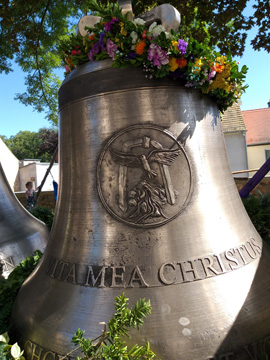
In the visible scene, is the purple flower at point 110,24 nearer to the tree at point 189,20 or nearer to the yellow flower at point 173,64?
the yellow flower at point 173,64

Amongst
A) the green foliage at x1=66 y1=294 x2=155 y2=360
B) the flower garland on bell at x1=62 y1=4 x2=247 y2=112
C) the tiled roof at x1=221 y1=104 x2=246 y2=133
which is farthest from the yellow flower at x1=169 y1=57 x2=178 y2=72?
the tiled roof at x1=221 y1=104 x2=246 y2=133

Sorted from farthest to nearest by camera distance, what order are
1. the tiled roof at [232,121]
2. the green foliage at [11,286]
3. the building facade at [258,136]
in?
1. the building facade at [258,136]
2. the tiled roof at [232,121]
3. the green foliage at [11,286]

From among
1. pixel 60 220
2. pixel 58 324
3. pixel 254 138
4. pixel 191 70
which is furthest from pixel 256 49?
pixel 254 138

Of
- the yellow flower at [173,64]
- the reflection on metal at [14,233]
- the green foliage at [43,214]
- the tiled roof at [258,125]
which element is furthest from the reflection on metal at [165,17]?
the tiled roof at [258,125]

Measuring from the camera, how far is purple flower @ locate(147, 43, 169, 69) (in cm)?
137

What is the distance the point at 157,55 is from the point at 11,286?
1.52m

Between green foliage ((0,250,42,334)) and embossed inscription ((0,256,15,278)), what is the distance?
149 millimetres

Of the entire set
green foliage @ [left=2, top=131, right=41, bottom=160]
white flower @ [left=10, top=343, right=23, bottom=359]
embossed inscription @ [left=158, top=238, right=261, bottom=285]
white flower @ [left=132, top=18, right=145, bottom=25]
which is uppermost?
green foliage @ [left=2, top=131, right=41, bottom=160]

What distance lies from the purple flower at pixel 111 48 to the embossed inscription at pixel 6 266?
1617 millimetres

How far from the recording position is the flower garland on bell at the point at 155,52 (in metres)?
1.40

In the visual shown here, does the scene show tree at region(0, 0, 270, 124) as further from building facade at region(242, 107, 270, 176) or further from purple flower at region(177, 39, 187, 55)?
building facade at region(242, 107, 270, 176)

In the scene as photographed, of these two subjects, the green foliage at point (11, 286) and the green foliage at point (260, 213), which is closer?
the green foliage at point (11, 286)

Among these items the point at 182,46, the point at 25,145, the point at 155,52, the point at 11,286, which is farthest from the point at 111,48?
the point at 25,145

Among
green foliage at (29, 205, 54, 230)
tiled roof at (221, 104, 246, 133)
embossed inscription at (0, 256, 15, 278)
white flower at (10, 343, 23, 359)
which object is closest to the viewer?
white flower at (10, 343, 23, 359)
